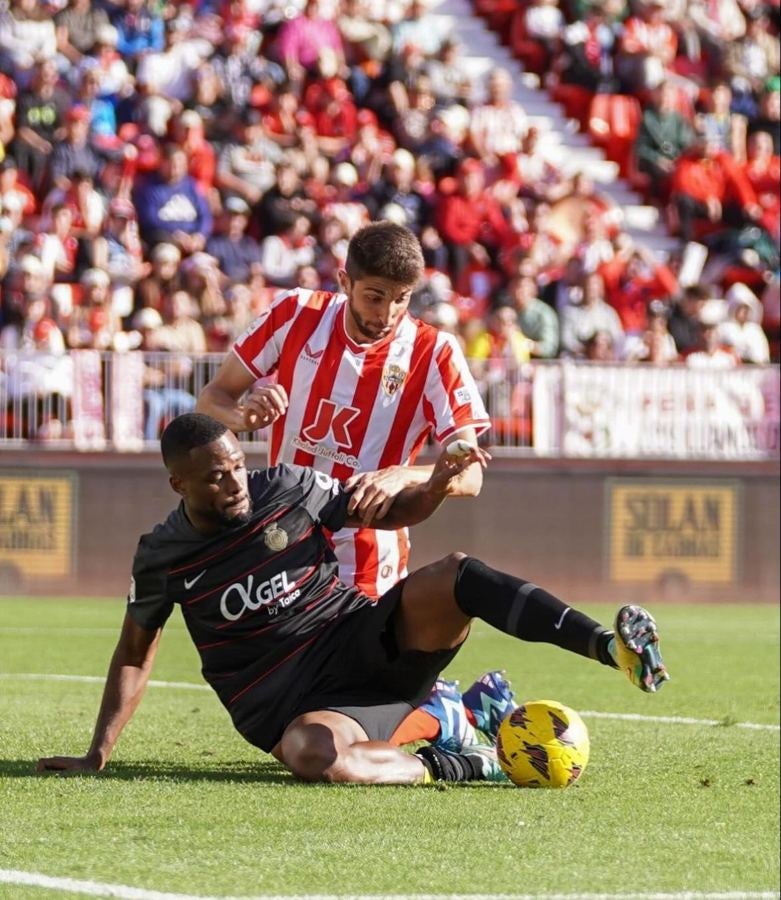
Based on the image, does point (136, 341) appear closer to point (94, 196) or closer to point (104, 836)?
point (94, 196)

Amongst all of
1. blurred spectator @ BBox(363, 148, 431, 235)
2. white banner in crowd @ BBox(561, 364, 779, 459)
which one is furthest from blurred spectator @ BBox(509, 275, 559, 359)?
blurred spectator @ BBox(363, 148, 431, 235)

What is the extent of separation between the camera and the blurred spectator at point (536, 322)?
59.5 feet

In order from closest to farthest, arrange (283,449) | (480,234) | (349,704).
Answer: (349,704) < (283,449) < (480,234)

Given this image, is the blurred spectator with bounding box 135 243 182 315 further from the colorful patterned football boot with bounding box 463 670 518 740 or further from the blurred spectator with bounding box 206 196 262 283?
the colorful patterned football boot with bounding box 463 670 518 740

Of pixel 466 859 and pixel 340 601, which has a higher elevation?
pixel 340 601

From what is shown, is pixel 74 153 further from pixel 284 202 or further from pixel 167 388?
pixel 167 388

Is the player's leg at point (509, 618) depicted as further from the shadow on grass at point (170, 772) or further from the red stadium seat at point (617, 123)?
the red stadium seat at point (617, 123)

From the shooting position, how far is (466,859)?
17.0 ft

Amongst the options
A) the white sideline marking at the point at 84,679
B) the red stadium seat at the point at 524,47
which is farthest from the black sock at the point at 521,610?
the red stadium seat at the point at 524,47

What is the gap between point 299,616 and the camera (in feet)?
22.2

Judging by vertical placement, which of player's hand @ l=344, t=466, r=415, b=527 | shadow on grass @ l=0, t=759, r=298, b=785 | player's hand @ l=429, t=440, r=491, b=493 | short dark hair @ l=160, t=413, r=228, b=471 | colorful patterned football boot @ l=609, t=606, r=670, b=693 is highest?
short dark hair @ l=160, t=413, r=228, b=471

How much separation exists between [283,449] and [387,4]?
47.5 ft

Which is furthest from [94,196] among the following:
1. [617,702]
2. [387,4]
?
[617,702]

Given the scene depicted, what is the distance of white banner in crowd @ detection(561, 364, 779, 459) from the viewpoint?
17266 mm
